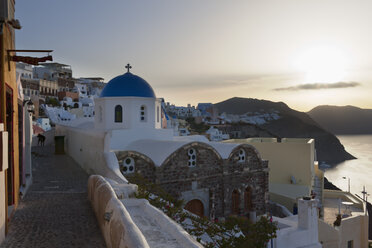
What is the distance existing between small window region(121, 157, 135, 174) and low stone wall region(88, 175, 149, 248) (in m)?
5.36

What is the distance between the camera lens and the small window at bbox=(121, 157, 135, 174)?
37.2 feet

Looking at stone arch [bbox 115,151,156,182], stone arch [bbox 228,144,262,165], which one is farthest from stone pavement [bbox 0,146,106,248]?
stone arch [bbox 228,144,262,165]

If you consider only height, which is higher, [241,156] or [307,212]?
[241,156]

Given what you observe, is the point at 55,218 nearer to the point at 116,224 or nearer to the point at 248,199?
the point at 116,224

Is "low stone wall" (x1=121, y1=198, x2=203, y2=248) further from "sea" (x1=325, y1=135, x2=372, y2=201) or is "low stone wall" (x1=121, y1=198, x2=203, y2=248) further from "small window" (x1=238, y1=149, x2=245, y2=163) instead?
"sea" (x1=325, y1=135, x2=372, y2=201)

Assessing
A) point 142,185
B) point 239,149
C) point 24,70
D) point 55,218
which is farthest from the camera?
point 24,70

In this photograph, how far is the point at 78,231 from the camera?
206 inches

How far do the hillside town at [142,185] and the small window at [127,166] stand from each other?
0.04 metres

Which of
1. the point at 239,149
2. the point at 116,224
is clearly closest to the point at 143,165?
the point at 239,149

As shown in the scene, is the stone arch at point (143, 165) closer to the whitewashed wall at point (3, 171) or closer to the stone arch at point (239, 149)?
the stone arch at point (239, 149)

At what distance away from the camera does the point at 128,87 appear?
1441cm

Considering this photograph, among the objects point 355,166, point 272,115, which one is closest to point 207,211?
point 355,166

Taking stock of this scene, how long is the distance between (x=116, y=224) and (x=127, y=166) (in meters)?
7.69

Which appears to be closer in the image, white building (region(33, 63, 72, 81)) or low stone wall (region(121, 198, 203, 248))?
low stone wall (region(121, 198, 203, 248))
